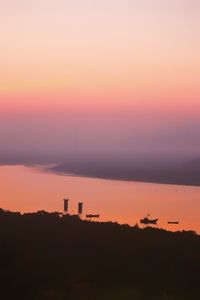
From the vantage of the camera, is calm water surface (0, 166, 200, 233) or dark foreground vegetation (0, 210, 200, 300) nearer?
dark foreground vegetation (0, 210, 200, 300)

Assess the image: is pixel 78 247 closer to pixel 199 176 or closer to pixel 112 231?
pixel 112 231

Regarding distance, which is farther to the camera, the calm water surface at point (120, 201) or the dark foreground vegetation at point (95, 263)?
the calm water surface at point (120, 201)

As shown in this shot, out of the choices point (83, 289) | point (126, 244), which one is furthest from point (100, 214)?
point (83, 289)

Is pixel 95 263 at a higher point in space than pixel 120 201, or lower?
lower

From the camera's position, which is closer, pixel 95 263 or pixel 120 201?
pixel 95 263
